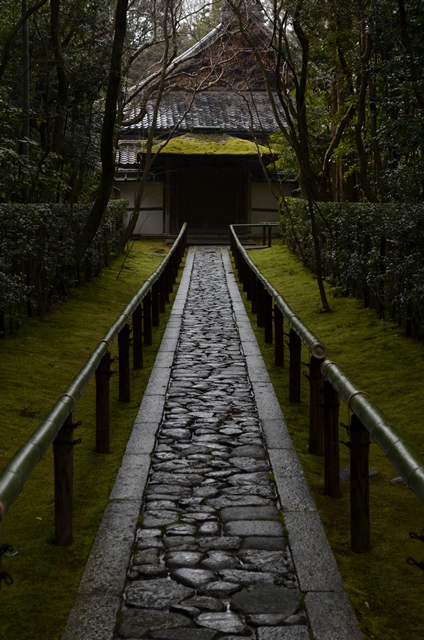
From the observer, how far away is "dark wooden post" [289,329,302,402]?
7.16 metres

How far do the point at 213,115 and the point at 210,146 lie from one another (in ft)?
13.7

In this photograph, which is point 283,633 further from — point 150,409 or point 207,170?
point 207,170

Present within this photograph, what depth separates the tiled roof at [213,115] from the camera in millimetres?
→ 30609

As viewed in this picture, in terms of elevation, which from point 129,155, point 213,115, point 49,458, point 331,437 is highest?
point 213,115

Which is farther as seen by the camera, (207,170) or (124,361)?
(207,170)

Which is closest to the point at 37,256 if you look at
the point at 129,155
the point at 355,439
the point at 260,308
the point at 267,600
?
the point at 260,308

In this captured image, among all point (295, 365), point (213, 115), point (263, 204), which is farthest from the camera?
point (213, 115)

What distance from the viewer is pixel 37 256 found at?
11.6 m

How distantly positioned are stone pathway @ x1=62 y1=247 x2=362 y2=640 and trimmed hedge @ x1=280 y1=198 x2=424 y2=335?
9.01ft

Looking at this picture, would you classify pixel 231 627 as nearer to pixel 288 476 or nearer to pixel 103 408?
pixel 288 476

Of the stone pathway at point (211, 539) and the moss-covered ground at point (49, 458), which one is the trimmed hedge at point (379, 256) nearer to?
the stone pathway at point (211, 539)

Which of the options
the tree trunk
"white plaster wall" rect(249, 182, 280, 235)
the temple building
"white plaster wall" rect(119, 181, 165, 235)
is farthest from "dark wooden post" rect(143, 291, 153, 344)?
"white plaster wall" rect(249, 182, 280, 235)

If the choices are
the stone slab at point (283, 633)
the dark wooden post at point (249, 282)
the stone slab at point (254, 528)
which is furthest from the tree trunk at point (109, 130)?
the stone slab at point (283, 633)

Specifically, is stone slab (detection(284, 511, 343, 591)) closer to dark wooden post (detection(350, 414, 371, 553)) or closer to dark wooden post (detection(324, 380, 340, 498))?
dark wooden post (detection(350, 414, 371, 553))
